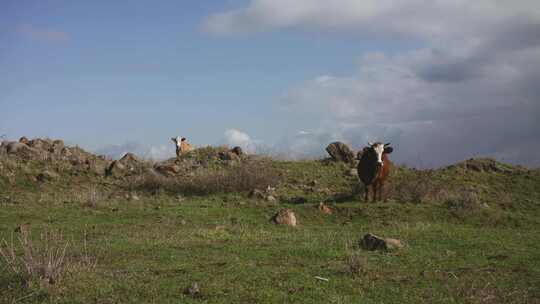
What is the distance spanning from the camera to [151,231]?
46.3 feet

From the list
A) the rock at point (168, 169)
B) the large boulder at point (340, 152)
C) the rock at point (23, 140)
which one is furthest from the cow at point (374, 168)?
the rock at point (23, 140)

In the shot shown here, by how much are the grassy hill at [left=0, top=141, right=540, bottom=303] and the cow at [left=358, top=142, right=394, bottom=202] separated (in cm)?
67

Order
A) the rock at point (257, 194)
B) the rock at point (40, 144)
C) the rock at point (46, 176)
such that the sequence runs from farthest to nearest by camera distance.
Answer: the rock at point (40, 144)
the rock at point (46, 176)
the rock at point (257, 194)

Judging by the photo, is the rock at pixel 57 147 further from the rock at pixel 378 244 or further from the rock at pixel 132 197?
the rock at pixel 378 244

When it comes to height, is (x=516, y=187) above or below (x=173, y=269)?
above

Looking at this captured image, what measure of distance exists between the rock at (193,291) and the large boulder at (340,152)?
20.1 m

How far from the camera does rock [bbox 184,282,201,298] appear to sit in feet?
26.0

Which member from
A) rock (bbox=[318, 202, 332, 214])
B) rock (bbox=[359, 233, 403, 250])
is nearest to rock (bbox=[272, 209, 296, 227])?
rock (bbox=[318, 202, 332, 214])

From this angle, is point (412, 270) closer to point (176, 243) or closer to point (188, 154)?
point (176, 243)

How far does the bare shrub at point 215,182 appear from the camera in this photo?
22.3 meters

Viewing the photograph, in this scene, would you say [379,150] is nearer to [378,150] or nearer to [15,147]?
[378,150]

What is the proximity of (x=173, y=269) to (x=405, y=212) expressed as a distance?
9485 millimetres

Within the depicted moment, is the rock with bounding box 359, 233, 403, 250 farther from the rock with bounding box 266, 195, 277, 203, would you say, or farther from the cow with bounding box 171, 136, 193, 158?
the cow with bounding box 171, 136, 193, 158

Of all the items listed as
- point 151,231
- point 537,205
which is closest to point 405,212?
point 537,205
